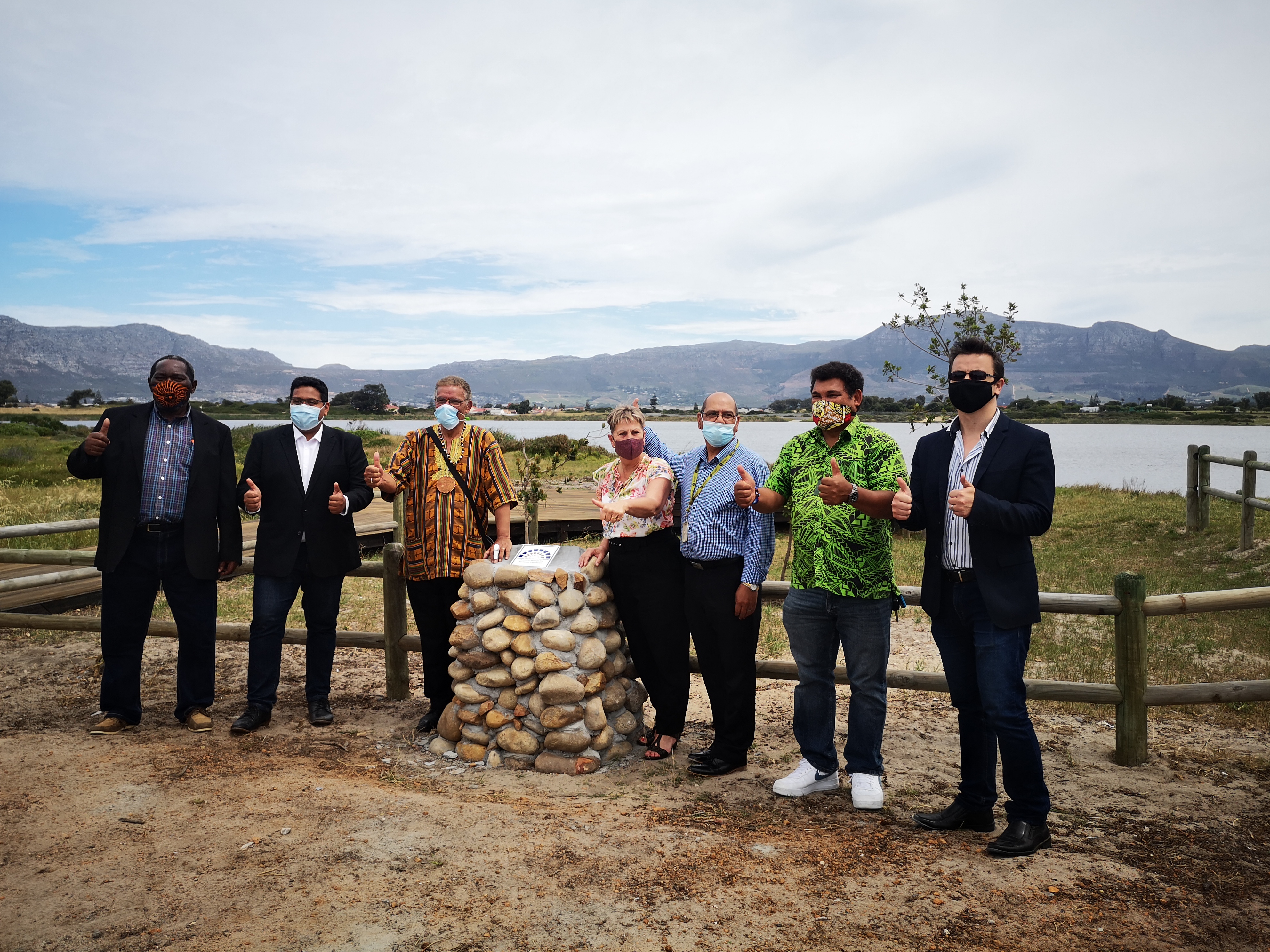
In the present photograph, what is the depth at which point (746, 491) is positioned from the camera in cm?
399

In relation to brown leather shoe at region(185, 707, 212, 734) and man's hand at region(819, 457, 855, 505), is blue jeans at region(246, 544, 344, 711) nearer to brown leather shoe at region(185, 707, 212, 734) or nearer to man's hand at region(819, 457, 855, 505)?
brown leather shoe at region(185, 707, 212, 734)

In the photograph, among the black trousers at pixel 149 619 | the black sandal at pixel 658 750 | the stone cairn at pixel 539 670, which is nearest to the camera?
the stone cairn at pixel 539 670

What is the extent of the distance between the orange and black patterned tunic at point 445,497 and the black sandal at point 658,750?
1.49m

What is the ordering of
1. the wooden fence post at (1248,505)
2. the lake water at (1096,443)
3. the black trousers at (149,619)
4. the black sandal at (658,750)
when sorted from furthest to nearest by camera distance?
the lake water at (1096,443), the wooden fence post at (1248,505), the black trousers at (149,619), the black sandal at (658,750)

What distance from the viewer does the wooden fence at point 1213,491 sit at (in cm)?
1088

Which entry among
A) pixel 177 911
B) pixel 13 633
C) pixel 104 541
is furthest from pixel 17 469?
pixel 177 911

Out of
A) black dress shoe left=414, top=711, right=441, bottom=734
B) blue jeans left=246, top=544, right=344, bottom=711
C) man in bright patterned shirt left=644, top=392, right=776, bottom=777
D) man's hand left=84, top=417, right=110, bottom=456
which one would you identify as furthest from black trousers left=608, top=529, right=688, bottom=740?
man's hand left=84, top=417, right=110, bottom=456

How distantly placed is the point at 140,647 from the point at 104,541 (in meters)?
0.73

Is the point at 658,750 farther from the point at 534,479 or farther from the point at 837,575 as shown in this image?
the point at 534,479

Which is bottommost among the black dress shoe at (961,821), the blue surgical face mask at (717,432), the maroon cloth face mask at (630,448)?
the black dress shoe at (961,821)

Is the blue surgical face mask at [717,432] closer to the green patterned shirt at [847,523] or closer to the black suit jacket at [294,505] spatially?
the green patterned shirt at [847,523]

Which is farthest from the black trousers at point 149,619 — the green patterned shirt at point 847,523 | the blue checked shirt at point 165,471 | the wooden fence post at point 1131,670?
the wooden fence post at point 1131,670

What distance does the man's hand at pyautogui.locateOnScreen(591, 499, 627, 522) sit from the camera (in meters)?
4.29

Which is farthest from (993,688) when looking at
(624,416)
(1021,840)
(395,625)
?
(395,625)
